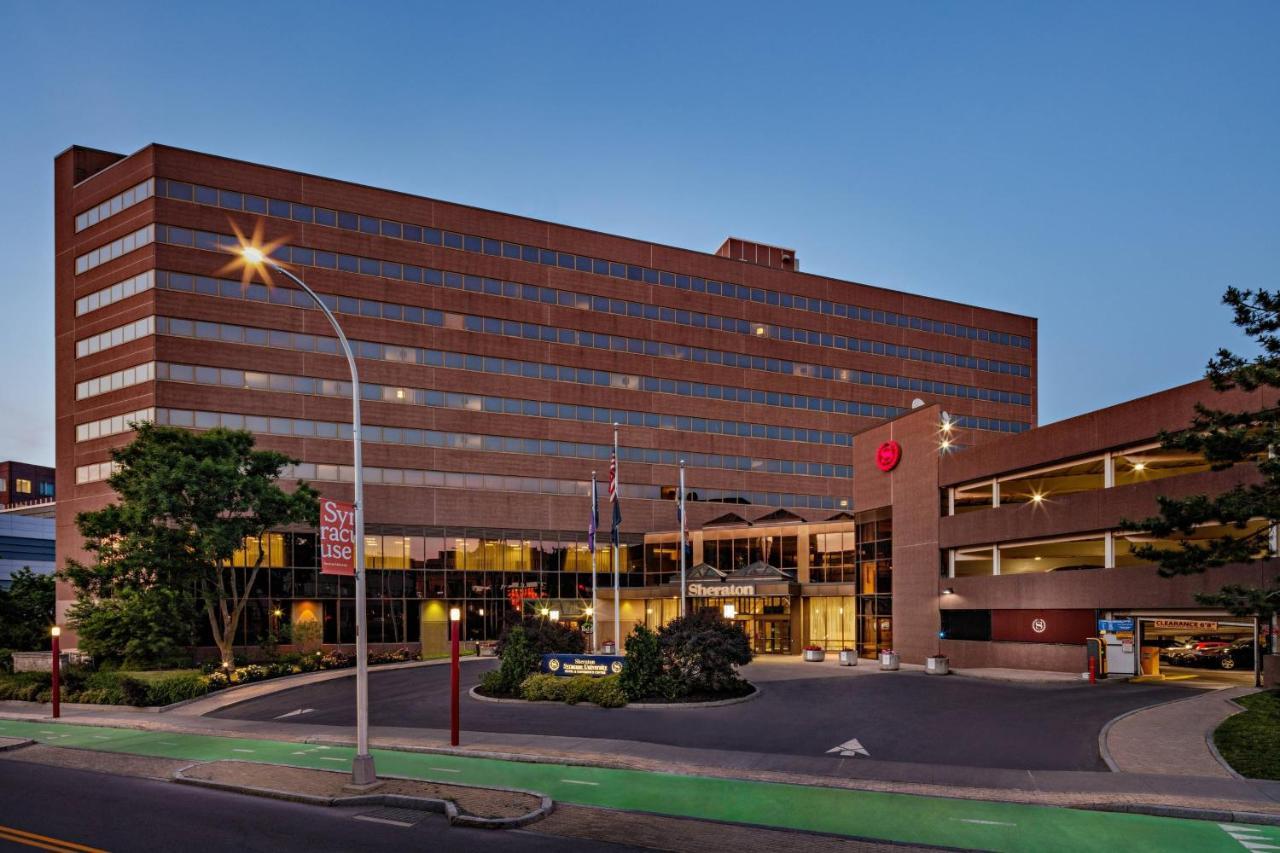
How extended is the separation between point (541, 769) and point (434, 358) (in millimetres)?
48353

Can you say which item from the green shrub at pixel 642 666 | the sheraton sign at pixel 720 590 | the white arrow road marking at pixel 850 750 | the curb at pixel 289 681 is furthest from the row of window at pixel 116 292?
the white arrow road marking at pixel 850 750

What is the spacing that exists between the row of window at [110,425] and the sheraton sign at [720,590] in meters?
34.8

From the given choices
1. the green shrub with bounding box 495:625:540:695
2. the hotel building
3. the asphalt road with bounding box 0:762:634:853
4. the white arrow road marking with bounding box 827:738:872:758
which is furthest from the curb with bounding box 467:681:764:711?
the hotel building

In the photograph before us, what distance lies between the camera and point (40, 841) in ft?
51.5

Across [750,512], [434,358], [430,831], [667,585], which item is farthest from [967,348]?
[430,831]

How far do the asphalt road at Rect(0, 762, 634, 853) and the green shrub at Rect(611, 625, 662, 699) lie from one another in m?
14.7

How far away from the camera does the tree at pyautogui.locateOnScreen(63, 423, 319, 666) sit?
139 ft

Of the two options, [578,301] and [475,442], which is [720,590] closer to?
[475,442]

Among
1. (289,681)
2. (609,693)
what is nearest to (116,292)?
(289,681)

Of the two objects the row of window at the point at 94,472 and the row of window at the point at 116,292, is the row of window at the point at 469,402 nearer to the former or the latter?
the row of window at the point at 116,292

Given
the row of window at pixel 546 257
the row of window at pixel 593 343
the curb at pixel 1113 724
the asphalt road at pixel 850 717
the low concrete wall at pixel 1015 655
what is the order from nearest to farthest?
the curb at pixel 1113 724, the asphalt road at pixel 850 717, the low concrete wall at pixel 1015 655, the row of window at pixel 593 343, the row of window at pixel 546 257

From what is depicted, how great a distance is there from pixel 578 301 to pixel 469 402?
39.0 feet

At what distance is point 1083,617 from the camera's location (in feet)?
128

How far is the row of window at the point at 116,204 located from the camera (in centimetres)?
5909
